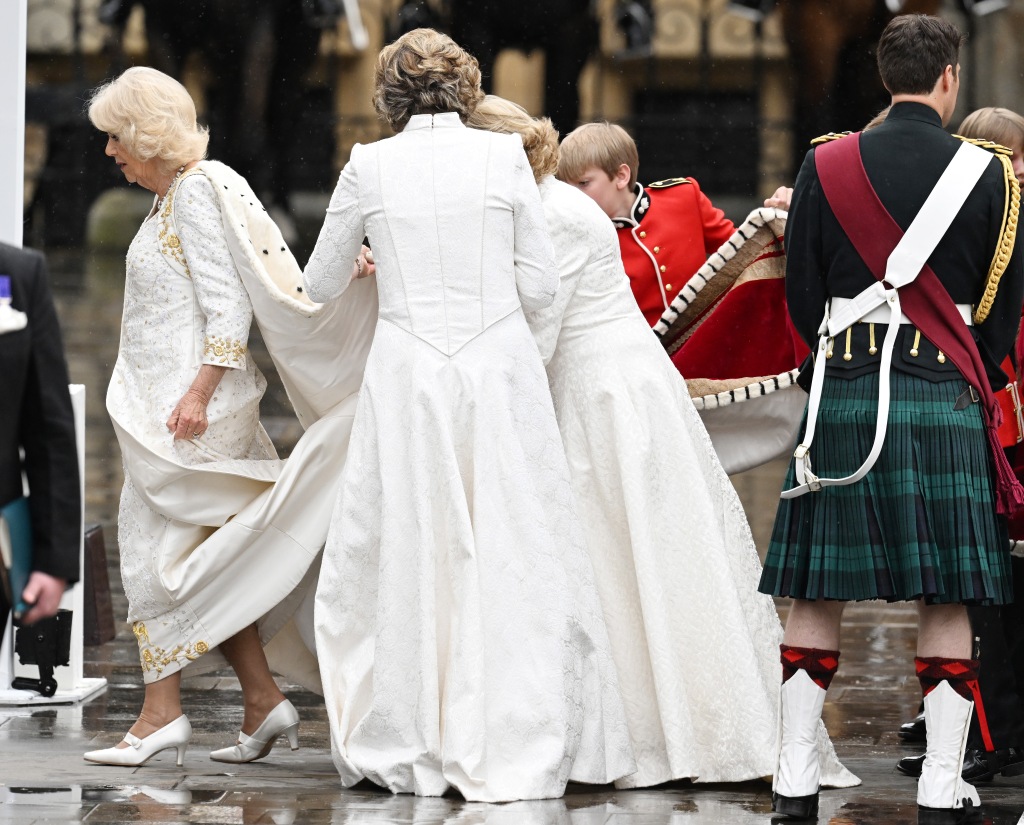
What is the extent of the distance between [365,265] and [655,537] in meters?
1.00

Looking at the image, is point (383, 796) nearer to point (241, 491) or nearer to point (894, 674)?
point (241, 491)

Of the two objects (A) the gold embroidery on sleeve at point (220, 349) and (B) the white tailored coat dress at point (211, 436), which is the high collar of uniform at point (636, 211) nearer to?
(B) the white tailored coat dress at point (211, 436)

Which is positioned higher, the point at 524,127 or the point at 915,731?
the point at 524,127

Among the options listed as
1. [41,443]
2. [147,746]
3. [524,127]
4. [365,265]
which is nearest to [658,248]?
[524,127]

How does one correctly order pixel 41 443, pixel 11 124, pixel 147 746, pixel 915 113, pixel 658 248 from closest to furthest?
pixel 41 443 < pixel 915 113 < pixel 147 746 < pixel 658 248 < pixel 11 124

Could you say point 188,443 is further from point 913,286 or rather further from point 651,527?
point 913,286

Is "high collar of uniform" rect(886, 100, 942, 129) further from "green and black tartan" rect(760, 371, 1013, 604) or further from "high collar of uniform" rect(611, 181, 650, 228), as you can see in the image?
"high collar of uniform" rect(611, 181, 650, 228)

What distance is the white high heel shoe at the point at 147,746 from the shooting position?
15.5ft

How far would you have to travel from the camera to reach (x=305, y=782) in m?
4.55

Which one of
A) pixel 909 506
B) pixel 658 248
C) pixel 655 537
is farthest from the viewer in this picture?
pixel 658 248

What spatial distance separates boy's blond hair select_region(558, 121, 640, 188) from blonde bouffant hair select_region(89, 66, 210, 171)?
3.25ft

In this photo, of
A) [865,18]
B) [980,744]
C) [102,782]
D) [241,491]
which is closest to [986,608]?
[980,744]

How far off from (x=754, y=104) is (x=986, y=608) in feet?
33.6

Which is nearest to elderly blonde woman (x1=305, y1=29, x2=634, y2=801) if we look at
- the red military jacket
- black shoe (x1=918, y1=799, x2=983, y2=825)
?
black shoe (x1=918, y1=799, x2=983, y2=825)
